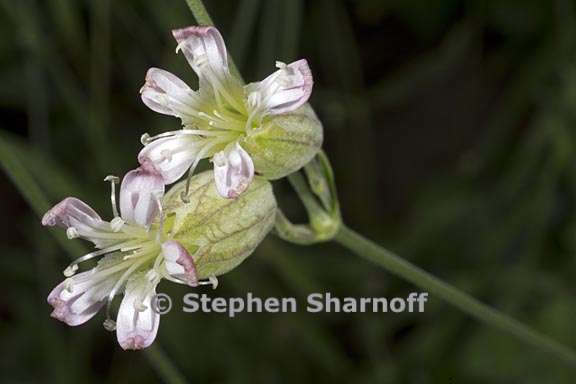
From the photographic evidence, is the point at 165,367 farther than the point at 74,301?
Yes

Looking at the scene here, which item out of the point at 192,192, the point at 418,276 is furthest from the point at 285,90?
the point at 418,276

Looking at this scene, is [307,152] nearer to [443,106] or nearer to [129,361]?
[129,361]

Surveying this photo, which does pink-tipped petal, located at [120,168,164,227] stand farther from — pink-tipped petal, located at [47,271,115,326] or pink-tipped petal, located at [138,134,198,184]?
pink-tipped petal, located at [47,271,115,326]

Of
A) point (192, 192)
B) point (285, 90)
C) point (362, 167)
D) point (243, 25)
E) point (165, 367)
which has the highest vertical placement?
point (285, 90)

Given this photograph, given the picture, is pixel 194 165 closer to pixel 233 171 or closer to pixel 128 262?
pixel 233 171

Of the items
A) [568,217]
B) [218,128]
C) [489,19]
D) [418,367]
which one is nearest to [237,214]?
[218,128]

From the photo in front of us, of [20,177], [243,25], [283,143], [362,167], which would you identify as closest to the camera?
[283,143]
